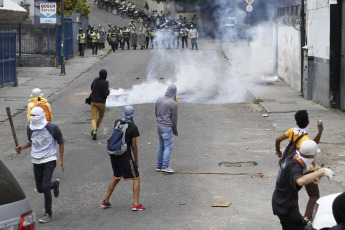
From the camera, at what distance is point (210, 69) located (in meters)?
35.1

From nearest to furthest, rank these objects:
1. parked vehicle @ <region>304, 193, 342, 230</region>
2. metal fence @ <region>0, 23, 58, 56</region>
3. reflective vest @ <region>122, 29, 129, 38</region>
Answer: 1. parked vehicle @ <region>304, 193, 342, 230</region>
2. metal fence @ <region>0, 23, 58, 56</region>
3. reflective vest @ <region>122, 29, 129, 38</region>

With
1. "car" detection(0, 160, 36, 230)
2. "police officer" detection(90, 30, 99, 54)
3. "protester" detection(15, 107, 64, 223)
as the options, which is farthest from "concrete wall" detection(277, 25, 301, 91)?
"car" detection(0, 160, 36, 230)

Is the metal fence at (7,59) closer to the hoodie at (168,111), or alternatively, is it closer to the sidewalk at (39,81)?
the sidewalk at (39,81)

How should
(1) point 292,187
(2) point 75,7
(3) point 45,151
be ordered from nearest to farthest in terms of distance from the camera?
(1) point 292,187 < (3) point 45,151 < (2) point 75,7

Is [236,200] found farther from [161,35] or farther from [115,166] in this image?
[161,35]

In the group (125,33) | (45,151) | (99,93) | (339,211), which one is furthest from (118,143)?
(125,33)

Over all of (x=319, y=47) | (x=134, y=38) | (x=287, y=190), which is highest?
(x=134, y=38)

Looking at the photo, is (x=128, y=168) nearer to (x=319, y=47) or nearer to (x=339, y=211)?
(x=339, y=211)

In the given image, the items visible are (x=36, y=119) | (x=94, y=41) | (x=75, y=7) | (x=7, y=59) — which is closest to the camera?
(x=36, y=119)

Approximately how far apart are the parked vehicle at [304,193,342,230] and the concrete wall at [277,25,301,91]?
64.9ft

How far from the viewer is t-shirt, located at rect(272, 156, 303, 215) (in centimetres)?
747

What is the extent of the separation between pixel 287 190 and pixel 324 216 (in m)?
0.98

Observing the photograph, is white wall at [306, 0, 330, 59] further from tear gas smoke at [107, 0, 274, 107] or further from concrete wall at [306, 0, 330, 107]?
tear gas smoke at [107, 0, 274, 107]

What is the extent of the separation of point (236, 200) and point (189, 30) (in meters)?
38.9
